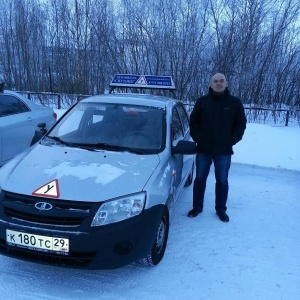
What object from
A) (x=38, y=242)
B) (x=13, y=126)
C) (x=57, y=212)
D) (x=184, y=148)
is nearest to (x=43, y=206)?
(x=57, y=212)

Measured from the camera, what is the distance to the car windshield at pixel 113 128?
331 cm

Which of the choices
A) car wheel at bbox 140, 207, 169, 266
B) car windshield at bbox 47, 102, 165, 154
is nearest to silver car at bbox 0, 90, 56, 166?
car windshield at bbox 47, 102, 165, 154

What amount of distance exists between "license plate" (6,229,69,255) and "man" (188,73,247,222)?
6.97 feet

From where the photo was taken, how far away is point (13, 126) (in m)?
5.09

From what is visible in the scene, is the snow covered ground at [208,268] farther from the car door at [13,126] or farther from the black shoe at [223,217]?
the car door at [13,126]

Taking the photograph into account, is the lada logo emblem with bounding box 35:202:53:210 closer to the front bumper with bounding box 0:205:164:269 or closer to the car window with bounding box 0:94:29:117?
the front bumper with bounding box 0:205:164:269

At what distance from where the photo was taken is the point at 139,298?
8.27ft

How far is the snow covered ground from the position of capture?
8.54 ft

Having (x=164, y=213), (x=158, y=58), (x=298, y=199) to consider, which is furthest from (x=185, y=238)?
(x=158, y=58)

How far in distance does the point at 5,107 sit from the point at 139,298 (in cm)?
399

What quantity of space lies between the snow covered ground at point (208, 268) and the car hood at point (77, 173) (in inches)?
31.9

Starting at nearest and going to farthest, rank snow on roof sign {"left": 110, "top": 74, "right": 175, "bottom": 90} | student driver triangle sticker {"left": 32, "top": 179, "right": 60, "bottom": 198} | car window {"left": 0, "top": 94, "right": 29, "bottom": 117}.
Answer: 1. student driver triangle sticker {"left": 32, "top": 179, "right": 60, "bottom": 198}
2. car window {"left": 0, "top": 94, "right": 29, "bottom": 117}
3. snow on roof sign {"left": 110, "top": 74, "right": 175, "bottom": 90}

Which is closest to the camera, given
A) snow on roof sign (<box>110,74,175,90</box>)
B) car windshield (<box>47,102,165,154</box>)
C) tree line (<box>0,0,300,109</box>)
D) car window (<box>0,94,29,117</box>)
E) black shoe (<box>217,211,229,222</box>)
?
car windshield (<box>47,102,165,154</box>)

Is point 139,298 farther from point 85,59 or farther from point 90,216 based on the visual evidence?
point 85,59
